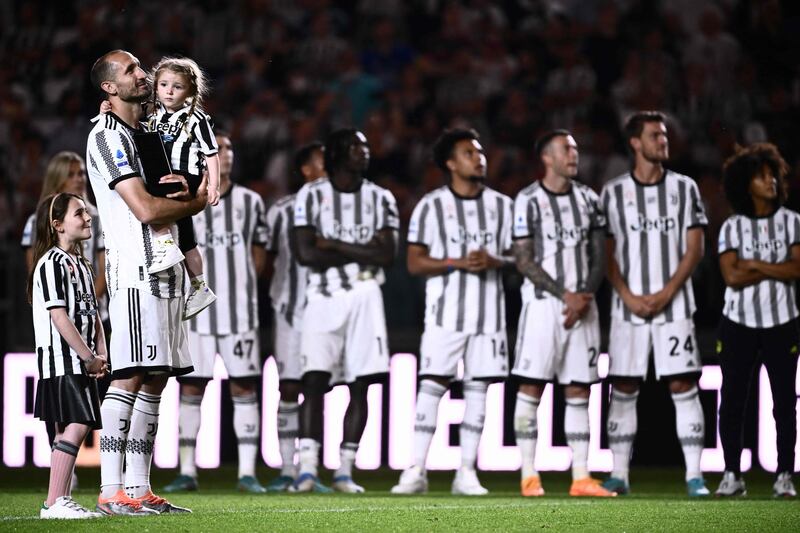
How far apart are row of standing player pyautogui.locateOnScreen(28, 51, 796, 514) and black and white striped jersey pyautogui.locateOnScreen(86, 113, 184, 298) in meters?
2.75

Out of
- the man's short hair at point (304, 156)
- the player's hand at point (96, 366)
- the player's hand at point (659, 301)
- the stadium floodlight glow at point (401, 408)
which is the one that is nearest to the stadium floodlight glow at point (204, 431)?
the stadium floodlight glow at point (401, 408)

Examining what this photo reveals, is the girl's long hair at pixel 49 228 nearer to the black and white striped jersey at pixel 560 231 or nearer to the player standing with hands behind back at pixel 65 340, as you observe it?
the player standing with hands behind back at pixel 65 340

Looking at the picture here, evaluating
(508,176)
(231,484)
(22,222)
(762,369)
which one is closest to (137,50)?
(22,222)

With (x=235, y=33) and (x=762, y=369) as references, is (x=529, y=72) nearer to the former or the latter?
(x=235, y=33)

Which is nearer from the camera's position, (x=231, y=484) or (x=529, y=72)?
(x=231, y=484)

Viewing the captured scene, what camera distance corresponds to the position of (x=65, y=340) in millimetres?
6000

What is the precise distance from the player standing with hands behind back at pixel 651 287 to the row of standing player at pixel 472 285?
0.01 metres

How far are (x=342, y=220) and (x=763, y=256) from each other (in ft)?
8.85

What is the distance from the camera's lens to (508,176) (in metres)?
12.4

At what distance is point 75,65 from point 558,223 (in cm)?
704

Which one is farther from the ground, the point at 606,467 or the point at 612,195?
the point at 612,195

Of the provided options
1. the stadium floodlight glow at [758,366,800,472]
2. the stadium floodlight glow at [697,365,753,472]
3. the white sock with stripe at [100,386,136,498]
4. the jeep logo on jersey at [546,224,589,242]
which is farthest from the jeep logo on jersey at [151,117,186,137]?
the stadium floodlight glow at [758,366,800,472]

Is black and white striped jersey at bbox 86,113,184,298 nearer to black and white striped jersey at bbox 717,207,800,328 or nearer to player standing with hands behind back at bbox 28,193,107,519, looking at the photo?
player standing with hands behind back at bbox 28,193,107,519

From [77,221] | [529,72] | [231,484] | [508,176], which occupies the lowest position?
[231,484]
